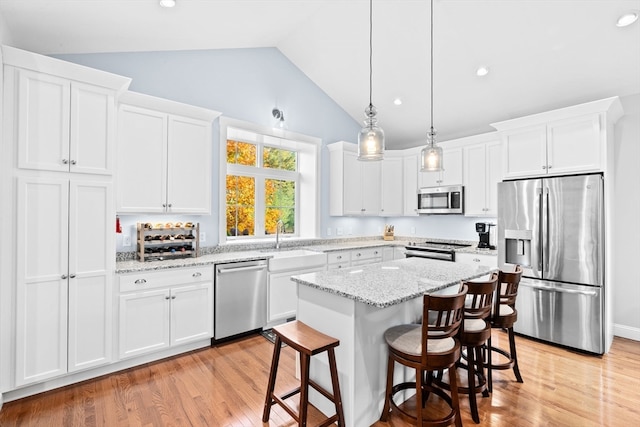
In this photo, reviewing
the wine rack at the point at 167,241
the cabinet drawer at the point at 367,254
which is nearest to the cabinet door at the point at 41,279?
the wine rack at the point at 167,241

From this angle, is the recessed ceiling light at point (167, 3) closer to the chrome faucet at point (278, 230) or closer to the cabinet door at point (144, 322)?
the cabinet door at point (144, 322)

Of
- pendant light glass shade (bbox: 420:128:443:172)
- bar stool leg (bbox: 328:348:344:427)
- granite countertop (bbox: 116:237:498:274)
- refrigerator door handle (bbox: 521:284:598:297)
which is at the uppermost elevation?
pendant light glass shade (bbox: 420:128:443:172)

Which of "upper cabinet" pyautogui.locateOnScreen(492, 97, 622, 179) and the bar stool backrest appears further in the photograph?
"upper cabinet" pyautogui.locateOnScreen(492, 97, 622, 179)

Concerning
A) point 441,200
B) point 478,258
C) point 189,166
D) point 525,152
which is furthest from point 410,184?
point 189,166

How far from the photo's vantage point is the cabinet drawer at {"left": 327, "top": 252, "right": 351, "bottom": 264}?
176 inches

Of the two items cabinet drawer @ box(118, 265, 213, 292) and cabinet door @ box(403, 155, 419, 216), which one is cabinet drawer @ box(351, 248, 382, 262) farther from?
cabinet drawer @ box(118, 265, 213, 292)

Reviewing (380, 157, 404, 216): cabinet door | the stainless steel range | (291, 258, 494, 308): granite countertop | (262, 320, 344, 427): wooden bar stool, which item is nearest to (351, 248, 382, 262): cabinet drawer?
the stainless steel range

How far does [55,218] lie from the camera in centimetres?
248

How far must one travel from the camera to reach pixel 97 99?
2.68m

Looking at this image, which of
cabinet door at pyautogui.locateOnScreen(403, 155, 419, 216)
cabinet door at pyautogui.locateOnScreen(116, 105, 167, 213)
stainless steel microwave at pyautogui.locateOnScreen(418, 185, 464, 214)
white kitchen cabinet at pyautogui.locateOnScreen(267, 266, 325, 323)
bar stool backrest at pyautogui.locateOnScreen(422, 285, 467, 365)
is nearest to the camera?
bar stool backrest at pyautogui.locateOnScreen(422, 285, 467, 365)

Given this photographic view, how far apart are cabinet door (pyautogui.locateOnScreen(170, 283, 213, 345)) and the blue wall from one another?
2.61ft

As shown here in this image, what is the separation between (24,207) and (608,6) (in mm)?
5158

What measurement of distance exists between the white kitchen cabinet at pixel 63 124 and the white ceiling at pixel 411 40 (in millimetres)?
560

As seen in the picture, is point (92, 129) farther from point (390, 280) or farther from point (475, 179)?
point (475, 179)
